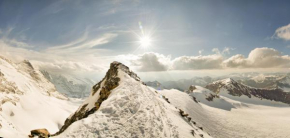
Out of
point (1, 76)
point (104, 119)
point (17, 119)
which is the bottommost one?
point (17, 119)

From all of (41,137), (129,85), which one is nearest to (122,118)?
(41,137)

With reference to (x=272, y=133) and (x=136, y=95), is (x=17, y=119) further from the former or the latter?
(x=272, y=133)

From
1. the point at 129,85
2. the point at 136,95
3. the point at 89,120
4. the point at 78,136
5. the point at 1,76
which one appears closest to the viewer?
the point at 78,136

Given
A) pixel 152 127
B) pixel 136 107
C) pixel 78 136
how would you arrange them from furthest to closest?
1. pixel 136 107
2. pixel 152 127
3. pixel 78 136

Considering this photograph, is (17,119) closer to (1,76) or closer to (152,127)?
(1,76)

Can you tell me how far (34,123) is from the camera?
9600 cm

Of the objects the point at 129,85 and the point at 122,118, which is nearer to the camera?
the point at 122,118

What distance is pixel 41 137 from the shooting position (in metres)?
14.2

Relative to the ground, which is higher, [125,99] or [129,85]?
[129,85]

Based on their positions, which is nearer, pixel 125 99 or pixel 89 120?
pixel 89 120

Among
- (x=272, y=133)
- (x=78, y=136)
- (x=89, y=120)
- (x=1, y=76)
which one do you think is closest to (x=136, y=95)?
(x=89, y=120)

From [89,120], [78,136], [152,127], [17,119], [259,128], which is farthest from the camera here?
[17,119]

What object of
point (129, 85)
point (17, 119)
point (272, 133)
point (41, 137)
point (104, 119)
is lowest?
point (272, 133)

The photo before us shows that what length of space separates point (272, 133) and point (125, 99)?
216 feet
